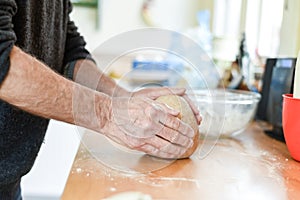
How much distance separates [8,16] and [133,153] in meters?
0.36

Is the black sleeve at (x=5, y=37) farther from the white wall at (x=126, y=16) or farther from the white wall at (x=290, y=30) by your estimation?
the white wall at (x=126, y=16)

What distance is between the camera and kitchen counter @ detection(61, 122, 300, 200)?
574 mm

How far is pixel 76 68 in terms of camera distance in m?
1.04

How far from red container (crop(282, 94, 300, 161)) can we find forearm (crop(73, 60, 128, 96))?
1.32 ft

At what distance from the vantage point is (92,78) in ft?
3.36

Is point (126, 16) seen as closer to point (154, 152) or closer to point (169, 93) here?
point (169, 93)

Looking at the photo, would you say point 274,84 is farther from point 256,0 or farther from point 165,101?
point 256,0

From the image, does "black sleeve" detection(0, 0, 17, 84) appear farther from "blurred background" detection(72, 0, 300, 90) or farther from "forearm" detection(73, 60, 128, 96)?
"blurred background" detection(72, 0, 300, 90)

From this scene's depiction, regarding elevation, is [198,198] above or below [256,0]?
below

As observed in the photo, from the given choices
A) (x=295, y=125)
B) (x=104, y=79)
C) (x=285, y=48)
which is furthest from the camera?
(x=285, y=48)

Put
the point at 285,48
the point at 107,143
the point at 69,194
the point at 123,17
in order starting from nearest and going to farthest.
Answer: the point at 69,194 < the point at 107,143 < the point at 285,48 < the point at 123,17

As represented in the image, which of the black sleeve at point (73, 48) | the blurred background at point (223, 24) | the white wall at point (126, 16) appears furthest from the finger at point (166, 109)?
the white wall at point (126, 16)

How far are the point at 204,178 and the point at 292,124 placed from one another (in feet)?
0.72

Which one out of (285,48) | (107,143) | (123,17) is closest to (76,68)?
(107,143)
